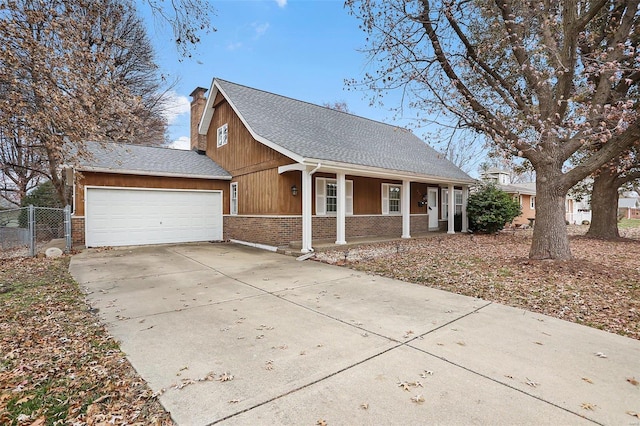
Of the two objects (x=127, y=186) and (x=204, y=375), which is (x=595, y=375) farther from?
(x=127, y=186)

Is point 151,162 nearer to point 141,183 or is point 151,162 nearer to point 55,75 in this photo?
point 141,183

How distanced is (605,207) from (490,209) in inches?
176

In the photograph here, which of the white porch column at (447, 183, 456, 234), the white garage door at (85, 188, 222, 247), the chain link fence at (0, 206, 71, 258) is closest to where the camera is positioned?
the chain link fence at (0, 206, 71, 258)

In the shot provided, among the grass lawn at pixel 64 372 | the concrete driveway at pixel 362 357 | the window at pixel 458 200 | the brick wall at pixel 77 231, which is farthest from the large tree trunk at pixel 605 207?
the brick wall at pixel 77 231

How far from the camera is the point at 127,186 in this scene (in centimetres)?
1173

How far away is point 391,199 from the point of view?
559 inches

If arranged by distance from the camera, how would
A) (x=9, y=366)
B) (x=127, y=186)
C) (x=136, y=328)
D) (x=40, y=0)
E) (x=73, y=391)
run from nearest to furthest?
(x=73, y=391) → (x=9, y=366) → (x=136, y=328) → (x=40, y=0) → (x=127, y=186)

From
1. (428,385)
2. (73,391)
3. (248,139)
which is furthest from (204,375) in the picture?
(248,139)

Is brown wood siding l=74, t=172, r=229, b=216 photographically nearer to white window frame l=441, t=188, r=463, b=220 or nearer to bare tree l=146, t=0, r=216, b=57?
bare tree l=146, t=0, r=216, b=57

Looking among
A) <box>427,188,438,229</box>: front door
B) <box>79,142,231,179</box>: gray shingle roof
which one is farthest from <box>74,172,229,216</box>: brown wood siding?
<box>427,188,438,229</box>: front door

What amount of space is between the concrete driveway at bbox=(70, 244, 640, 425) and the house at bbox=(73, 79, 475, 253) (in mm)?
4963

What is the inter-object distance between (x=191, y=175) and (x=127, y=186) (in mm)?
2275

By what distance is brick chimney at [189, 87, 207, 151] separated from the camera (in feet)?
54.6

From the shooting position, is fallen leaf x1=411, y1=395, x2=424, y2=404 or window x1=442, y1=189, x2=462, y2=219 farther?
window x1=442, y1=189, x2=462, y2=219
